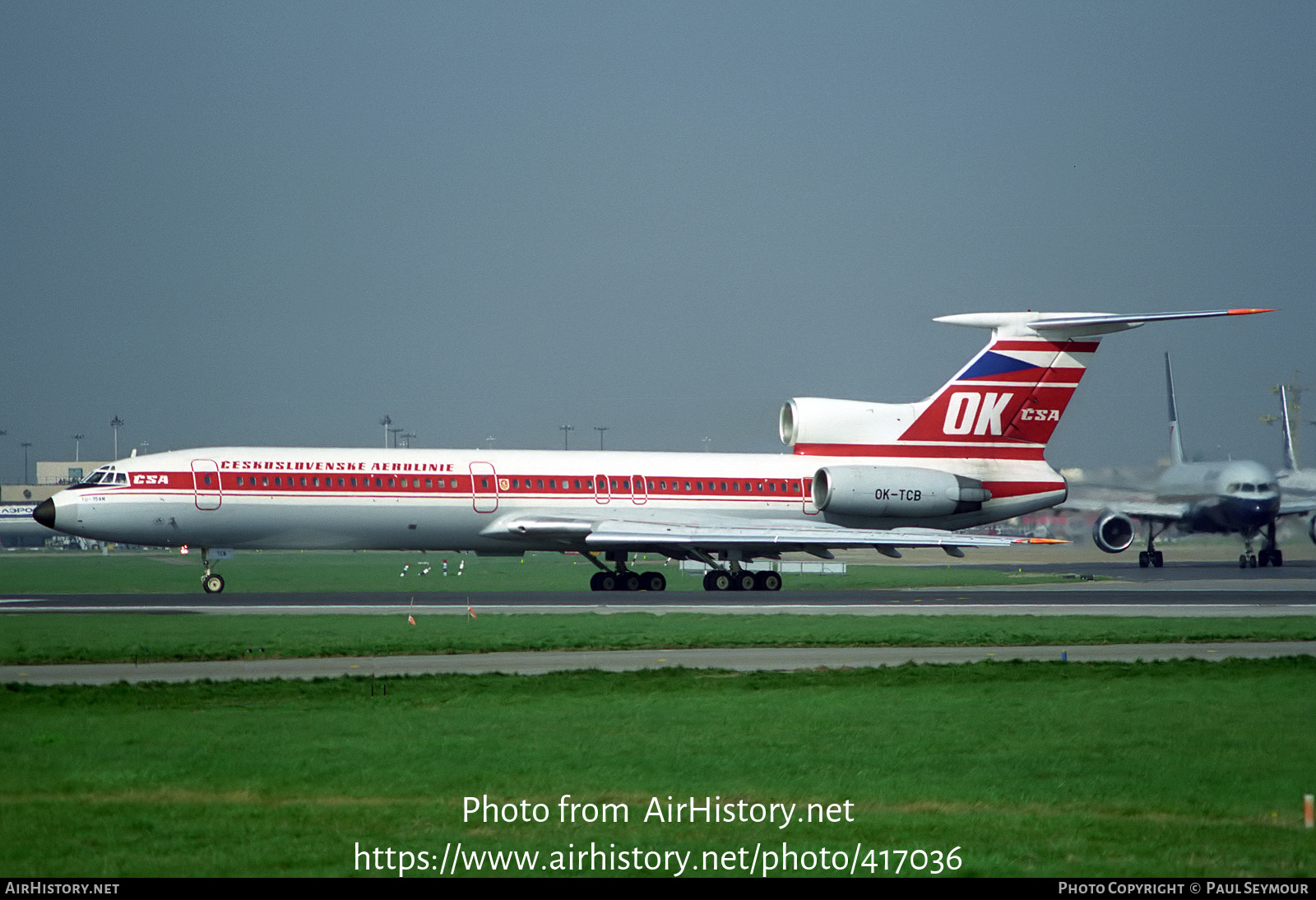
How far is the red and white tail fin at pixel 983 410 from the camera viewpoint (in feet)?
136

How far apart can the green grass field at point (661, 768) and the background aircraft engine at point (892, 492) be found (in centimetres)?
2262

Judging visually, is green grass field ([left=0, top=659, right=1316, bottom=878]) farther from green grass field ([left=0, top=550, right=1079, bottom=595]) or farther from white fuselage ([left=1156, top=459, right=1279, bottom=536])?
white fuselage ([left=1156, top=459, right=1279, bottom=536])

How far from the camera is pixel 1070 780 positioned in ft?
35.3

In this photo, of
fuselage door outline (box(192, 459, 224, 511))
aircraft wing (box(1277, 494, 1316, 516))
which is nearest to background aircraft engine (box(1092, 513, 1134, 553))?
aircraft wing (box(1277, 494, 1316, 516))

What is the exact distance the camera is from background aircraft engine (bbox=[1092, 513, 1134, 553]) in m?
55.2

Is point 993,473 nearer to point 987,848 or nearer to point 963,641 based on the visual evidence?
point 963,641

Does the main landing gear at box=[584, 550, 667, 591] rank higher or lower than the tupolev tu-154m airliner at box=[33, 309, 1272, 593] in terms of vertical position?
lower

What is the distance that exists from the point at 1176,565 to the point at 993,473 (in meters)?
17.6

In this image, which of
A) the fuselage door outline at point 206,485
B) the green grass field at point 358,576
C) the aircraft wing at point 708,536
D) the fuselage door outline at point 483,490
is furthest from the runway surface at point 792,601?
the fuselage door outline at point 483,490

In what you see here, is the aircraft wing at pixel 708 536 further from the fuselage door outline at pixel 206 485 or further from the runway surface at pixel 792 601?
the fuselage door outline at pixel 206 485

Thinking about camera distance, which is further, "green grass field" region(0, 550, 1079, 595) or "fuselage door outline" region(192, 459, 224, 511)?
"green grass field" region(0, 550, 1079, 595)

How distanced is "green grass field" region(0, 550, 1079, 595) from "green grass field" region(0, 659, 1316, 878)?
20879 millimetres

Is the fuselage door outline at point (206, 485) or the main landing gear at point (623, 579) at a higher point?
the fuselage door outline at point (206, 485)

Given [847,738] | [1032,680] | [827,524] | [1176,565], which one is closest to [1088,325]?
[827,524]
